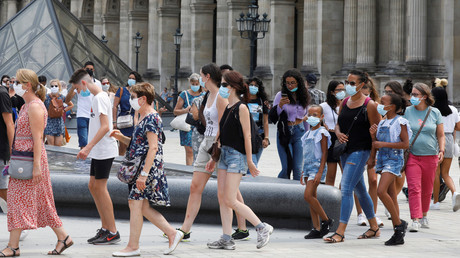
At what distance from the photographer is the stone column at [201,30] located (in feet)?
151

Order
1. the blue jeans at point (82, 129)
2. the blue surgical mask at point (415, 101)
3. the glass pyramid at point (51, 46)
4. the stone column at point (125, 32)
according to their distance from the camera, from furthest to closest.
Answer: the stone column at point (125, 32) < the glass pyramid at point (51, 46) < the blue jeans at point (82, 129) < the blue surgical mask at point (415, 101)

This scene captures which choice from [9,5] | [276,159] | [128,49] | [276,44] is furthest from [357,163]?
[9,5]

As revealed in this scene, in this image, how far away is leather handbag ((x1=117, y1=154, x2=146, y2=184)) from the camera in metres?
8.75

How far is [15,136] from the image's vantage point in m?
8.84

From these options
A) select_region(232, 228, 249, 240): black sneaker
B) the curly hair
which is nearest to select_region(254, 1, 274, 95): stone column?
the curly hair

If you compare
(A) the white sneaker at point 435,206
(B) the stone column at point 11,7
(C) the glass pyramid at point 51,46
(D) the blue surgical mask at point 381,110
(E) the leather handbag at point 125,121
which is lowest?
(A) the white sneaker at point 435,206

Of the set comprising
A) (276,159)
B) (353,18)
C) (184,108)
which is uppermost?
(353,18)

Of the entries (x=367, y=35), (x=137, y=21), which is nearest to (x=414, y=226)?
(x=367, y=35)

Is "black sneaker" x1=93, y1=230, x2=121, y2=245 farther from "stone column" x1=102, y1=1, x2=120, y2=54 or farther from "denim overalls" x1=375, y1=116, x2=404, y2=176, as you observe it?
"stone column" x1=102, y1=1, x2=120, y2=54

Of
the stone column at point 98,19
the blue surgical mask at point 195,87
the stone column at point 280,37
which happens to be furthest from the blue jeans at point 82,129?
the stone column at point 98,19

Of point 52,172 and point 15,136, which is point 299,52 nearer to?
point 52,172

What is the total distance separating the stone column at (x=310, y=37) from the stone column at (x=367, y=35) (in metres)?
3.54

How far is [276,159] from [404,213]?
9403 millimetres

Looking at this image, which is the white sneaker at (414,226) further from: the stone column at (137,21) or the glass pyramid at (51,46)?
the stone column at (137,21)
